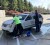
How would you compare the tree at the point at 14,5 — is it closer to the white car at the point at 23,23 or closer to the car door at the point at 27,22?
the white car at the point at 23,23

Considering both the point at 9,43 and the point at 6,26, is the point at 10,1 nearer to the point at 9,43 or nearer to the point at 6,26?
the point at 6,26

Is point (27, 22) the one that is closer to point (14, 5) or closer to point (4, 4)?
point (4, 4)

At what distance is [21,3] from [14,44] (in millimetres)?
45445

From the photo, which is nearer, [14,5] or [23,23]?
[23,23]

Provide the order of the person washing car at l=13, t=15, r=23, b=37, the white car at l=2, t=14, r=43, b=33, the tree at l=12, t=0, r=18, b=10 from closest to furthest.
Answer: the person washing car at l=13, t=15, r=23, b=37, the white car at l=2, t=14, r=43, b=33, the tree at l=12, t=0, r=18, b=10

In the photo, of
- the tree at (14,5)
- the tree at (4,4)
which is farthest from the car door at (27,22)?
the tree at (14,5)

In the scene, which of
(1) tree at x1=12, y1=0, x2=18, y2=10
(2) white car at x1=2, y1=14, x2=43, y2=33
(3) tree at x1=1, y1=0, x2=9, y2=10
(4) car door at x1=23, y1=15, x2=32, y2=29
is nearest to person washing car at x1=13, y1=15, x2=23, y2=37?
(2) white car at x1=2, y1=14, x2=43, y2=33

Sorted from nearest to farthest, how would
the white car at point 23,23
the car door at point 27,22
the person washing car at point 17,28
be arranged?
the person washing car at point 17,28 < the white car at point 23,23 < the car door at point 27,22

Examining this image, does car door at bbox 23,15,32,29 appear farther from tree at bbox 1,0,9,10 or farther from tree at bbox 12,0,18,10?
tree at bbox 12,0,18,10

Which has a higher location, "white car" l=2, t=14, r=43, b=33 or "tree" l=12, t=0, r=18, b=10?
"white car" l=2, t=14, r=43, b=33

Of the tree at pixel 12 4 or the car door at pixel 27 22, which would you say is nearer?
the car door at pixel 27 22

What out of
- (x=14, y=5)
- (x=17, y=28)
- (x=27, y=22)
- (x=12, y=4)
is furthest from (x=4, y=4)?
(x=17, y=28)

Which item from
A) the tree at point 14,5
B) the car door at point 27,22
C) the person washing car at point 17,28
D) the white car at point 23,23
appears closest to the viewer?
the person washing car at point 17,28

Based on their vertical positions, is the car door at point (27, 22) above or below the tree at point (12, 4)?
above
